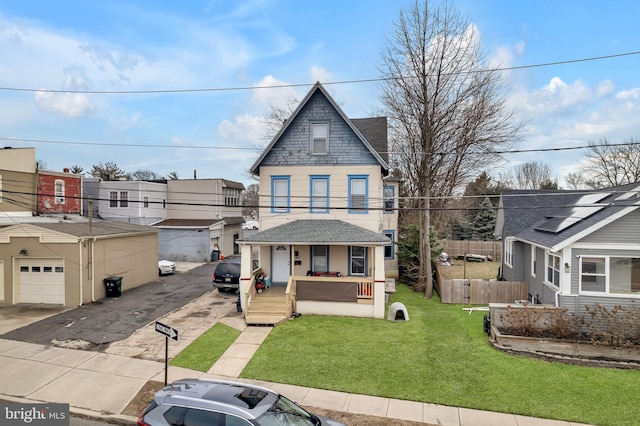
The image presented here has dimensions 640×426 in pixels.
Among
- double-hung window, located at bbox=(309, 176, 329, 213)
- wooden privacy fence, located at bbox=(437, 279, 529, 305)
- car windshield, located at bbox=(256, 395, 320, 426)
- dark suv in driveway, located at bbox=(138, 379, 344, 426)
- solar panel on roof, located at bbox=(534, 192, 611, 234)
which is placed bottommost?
wooden privacy fence, located at bbox=(437, 279, 529, 305)

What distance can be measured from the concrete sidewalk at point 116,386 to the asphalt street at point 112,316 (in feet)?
3.78

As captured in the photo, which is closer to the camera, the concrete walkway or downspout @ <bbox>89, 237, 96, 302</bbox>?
the concrete walkway

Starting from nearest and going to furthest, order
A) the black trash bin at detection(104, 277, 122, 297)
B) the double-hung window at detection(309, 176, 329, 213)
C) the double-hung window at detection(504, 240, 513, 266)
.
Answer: the black trash bin at detection(104, 277, 122, 297) < the double-hung window at detection(309, 176, 329, 213) < the double-hung window at detection(504, 240, 513, 266)

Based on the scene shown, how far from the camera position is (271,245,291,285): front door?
19.1 metres

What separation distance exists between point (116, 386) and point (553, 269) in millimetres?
16024

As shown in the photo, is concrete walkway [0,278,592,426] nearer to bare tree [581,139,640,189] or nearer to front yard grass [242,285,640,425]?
front yard grass [242,285,640,425]

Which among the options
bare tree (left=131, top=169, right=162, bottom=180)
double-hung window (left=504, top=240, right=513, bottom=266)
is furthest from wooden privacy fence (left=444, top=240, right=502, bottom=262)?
bare tree (left=131, top=169, right=162, bottom=180)

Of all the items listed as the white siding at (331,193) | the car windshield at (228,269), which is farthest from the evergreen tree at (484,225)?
the car windshield at (228,269)

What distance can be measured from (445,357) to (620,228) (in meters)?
8.37

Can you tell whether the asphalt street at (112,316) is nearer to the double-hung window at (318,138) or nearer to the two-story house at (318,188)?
the two-story house at (318,188)

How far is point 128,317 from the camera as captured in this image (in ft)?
52.3

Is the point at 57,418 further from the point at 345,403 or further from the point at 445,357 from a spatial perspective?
the point at 445,357

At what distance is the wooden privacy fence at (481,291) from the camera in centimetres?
1948

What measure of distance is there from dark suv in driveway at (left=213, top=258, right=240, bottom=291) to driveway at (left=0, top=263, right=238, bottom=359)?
477 mm
